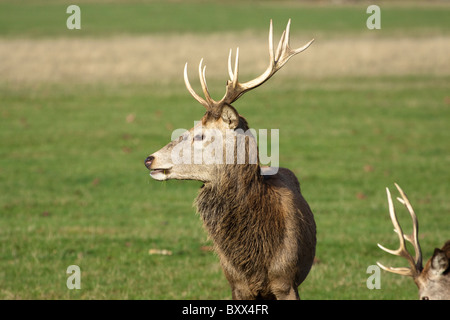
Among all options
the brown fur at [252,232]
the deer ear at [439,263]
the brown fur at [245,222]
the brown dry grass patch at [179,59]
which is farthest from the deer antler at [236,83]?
the brown dry grass patch at [179,59]

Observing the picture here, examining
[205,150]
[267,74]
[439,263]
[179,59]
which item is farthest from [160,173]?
[179,59]

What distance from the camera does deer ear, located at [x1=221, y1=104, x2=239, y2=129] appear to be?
5812 mm

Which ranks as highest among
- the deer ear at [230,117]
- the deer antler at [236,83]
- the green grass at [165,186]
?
the deer antler at [236,83]

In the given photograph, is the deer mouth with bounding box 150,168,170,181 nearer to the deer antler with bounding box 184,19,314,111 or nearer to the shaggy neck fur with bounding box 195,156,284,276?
the shaggy neck fur with bounding box 195,156,284,276

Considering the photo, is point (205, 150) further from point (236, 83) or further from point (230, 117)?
point (236, 83)

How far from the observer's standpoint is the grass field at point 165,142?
27.8ft

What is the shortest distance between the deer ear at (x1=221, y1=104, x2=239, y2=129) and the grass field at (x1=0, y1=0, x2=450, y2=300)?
2512mm

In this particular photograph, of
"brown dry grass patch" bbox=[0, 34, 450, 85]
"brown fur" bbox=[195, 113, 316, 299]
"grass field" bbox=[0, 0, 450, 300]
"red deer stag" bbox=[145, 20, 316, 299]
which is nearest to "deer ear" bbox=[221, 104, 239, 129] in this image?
"red deer stag" bbox=[145, 20, 316, 299]

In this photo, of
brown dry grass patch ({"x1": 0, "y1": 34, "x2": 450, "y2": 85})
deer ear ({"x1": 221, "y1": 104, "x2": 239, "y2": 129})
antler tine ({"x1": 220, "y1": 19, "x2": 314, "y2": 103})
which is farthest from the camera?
brown dry grass patch ({"x1": 0, "y1": 34, "x2": 450, "y2": 85})

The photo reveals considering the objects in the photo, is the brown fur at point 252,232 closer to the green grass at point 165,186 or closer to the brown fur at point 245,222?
the brown fur at point 245,222

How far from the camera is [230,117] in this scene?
19.3 feet

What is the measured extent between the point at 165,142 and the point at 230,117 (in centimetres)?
954

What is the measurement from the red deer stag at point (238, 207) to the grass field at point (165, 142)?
5.49ft
